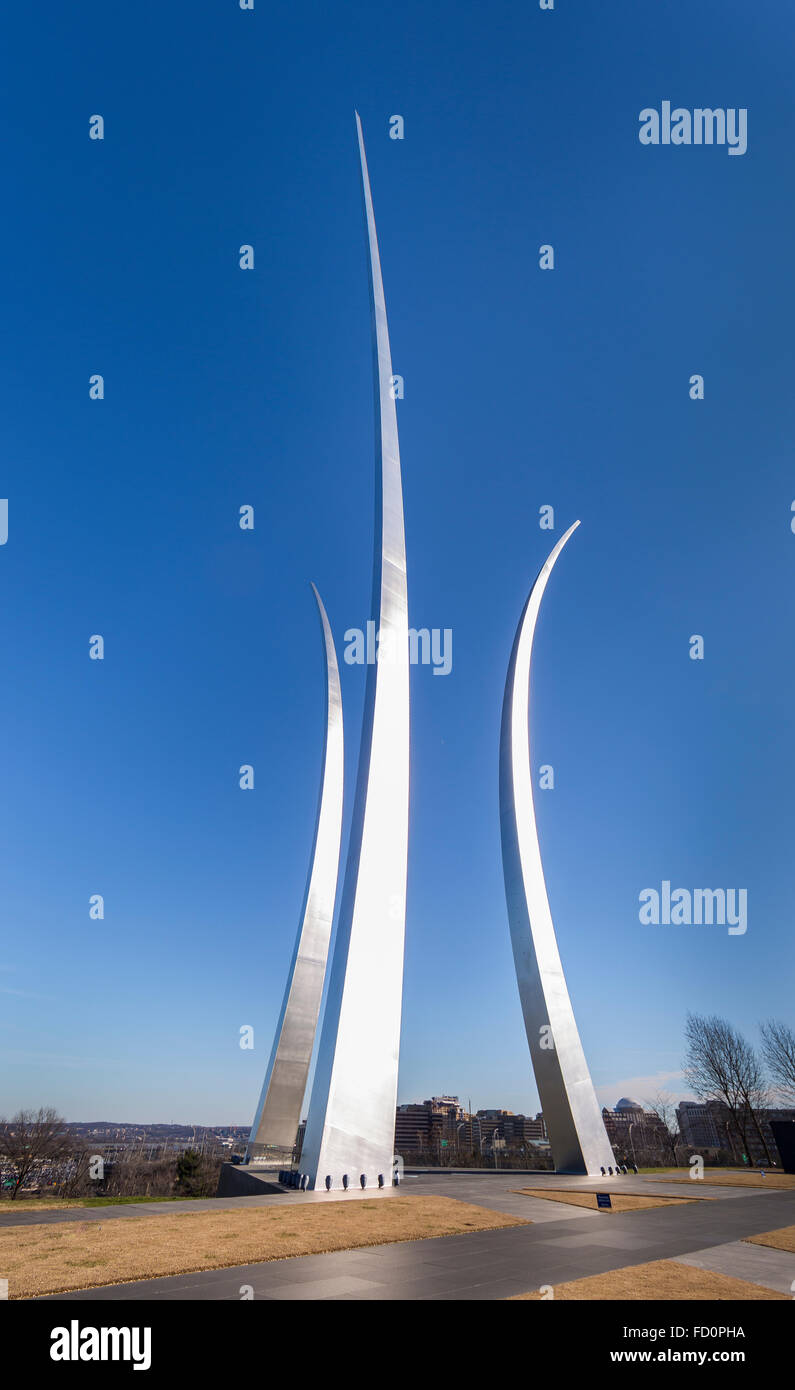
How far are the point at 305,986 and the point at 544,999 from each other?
8.70 metres

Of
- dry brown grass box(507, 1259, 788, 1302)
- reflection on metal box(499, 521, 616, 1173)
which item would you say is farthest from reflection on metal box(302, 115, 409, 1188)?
dry brown grass box(507, 1259, 788, 1302)

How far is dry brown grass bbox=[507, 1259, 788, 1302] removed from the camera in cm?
550

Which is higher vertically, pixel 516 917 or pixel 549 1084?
pixel 516 917

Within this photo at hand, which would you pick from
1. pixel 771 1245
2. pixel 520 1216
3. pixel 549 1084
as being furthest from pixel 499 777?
pixel 771 1245

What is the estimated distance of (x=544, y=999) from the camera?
17.1m

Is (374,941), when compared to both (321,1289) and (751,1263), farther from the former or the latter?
(321,1289)

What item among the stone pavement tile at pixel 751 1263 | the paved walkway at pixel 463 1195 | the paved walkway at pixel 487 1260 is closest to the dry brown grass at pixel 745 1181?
the paved walkway at pixel 463 1195

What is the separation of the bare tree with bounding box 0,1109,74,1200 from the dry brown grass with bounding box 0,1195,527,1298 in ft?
55.9

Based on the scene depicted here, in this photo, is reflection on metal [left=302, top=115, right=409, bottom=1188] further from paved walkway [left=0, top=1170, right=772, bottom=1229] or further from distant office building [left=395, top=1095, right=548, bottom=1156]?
distant office building [left=395, top=1095, right=548, bottom=1156]

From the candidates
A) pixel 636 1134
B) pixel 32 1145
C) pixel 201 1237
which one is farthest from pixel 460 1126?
pixel 201 1237
